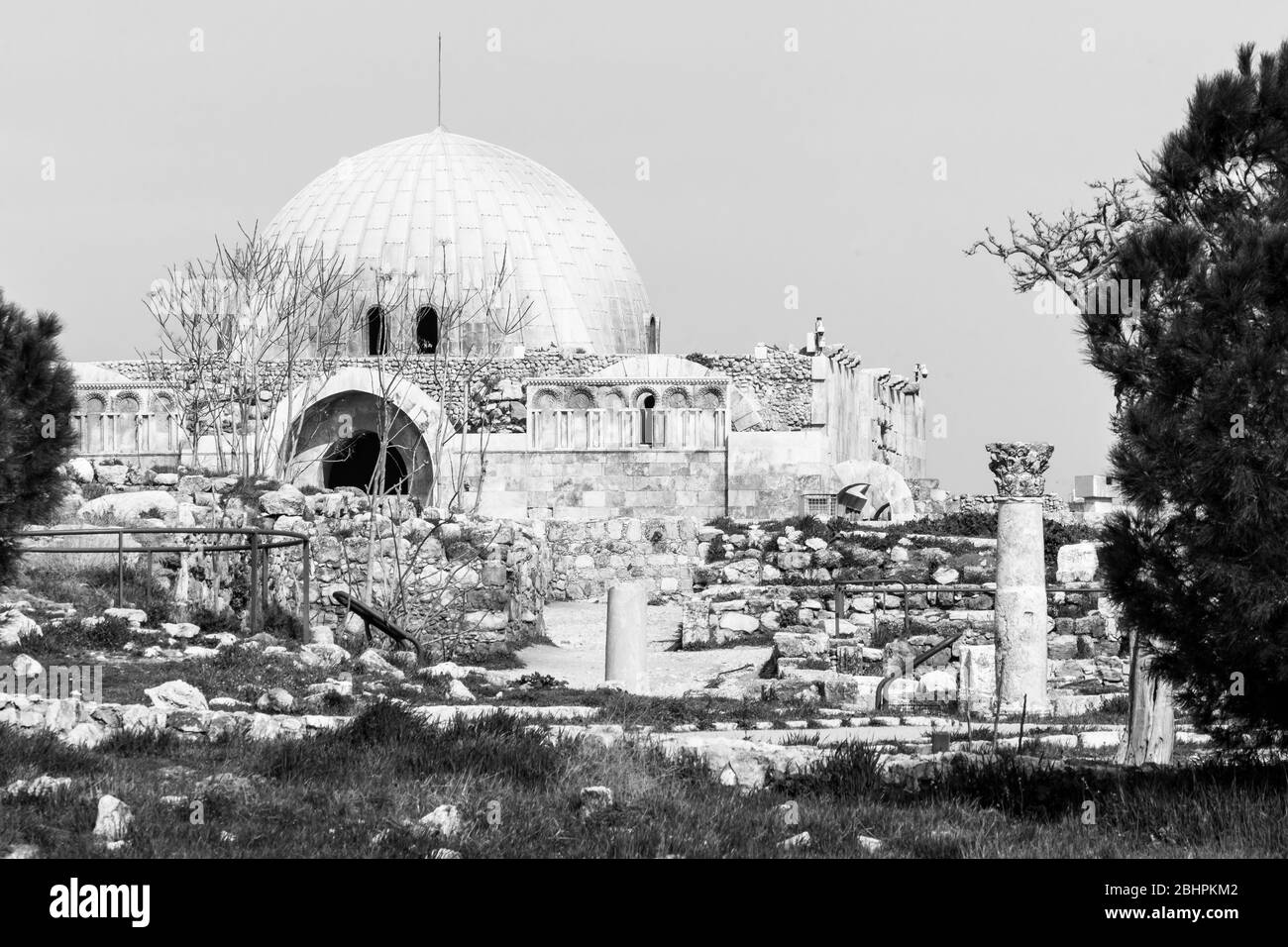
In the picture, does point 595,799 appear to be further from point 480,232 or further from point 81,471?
point 480,232

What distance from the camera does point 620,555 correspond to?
2669cm

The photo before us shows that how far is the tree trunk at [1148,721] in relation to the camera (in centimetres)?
911

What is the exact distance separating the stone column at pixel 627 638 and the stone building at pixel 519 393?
6.79 metres

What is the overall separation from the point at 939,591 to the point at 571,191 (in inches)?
1205

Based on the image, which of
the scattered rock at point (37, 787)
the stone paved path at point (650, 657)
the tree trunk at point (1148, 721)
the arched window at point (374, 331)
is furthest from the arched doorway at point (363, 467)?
the scattered rock at point (37, 787)

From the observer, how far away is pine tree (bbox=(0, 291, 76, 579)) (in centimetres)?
948

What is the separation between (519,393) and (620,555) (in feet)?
33.4

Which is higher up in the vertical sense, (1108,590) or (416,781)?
(1108,590)

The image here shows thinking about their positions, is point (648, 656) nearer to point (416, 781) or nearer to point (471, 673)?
point (471, 673)

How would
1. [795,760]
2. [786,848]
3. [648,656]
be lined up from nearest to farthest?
[786,848]
[795,760]
[648,656]

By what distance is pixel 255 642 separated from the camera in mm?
13664

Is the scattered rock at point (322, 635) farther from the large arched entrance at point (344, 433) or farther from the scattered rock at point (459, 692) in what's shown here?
the large arched entrance at point (344, 433)

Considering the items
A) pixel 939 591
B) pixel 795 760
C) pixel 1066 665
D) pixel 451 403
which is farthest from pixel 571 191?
pixel 795 760

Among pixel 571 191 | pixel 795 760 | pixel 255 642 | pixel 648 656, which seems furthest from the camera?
pixel 571 191
